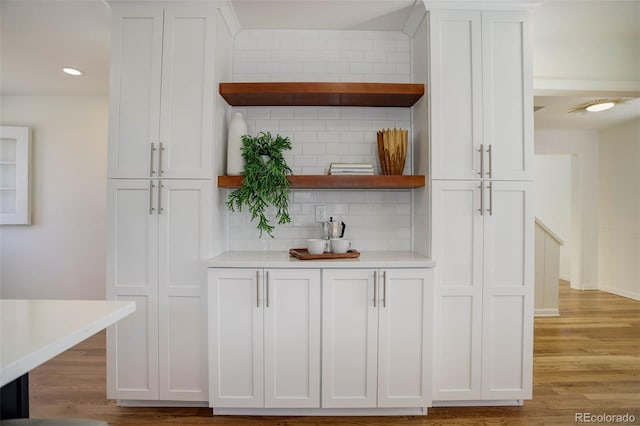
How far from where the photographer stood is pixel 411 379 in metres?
2.04

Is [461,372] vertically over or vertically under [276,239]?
under

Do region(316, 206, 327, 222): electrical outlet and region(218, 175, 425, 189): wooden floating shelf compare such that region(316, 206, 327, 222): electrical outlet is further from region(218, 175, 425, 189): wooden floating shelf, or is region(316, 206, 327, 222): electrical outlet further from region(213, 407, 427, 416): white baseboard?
region(213, 407, 427, 416): white baseboard

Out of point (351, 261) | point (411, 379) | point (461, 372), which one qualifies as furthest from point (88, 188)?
point (461, 372)

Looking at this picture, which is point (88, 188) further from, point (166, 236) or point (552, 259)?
point (552, 259)

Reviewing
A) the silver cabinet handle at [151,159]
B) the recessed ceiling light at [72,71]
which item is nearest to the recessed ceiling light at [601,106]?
the silver cabinet handle at [151,159]

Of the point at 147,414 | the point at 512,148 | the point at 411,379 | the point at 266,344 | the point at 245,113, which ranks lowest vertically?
the point at 147,414

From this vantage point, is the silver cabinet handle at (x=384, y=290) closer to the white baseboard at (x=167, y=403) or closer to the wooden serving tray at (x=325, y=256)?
the wooden serving tray at (x=325, y=256)

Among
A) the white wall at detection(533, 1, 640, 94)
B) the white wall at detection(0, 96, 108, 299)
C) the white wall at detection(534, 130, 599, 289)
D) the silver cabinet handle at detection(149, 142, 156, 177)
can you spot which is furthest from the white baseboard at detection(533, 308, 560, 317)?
the white wall at detection(0, 96, 108, 299)

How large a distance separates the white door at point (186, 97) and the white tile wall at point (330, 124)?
44 cm

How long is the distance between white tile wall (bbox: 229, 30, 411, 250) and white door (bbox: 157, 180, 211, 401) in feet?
1.46

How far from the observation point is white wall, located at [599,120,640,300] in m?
4.99

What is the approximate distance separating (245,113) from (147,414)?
6.97 ft

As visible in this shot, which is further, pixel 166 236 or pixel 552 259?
pixel 552 259

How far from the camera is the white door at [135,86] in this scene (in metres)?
2.14
